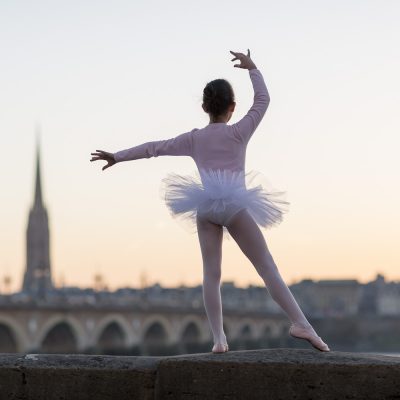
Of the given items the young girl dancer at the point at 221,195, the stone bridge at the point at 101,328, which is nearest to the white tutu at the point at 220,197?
the young girl dancer at the point at 221,195

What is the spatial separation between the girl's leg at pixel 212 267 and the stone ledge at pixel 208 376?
17.8 inches

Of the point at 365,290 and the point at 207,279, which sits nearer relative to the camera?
the point at 207,279

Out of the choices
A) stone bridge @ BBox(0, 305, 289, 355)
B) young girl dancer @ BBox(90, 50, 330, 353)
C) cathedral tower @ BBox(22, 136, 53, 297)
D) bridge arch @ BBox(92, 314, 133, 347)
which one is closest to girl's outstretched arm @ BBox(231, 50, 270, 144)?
young girl dancer @ BBox(90, 50, 330, 353)

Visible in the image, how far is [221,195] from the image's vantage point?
5.76 meters

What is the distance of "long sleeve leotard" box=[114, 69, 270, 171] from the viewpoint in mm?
5898

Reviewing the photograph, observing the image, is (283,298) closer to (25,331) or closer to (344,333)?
(25,331)

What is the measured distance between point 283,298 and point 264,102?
117cm

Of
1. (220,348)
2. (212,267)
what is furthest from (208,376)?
(212,267)

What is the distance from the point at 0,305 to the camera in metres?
62.4

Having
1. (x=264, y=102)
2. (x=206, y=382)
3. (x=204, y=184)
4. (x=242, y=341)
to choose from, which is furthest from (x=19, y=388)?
(x=242, y=341)

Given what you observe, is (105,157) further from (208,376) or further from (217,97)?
(208,376)

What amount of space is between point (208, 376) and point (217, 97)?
66.8 inches

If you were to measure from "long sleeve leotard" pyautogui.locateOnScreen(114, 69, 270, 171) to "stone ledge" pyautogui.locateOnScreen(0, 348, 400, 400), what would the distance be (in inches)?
45.1

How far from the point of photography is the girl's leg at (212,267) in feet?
19.4
